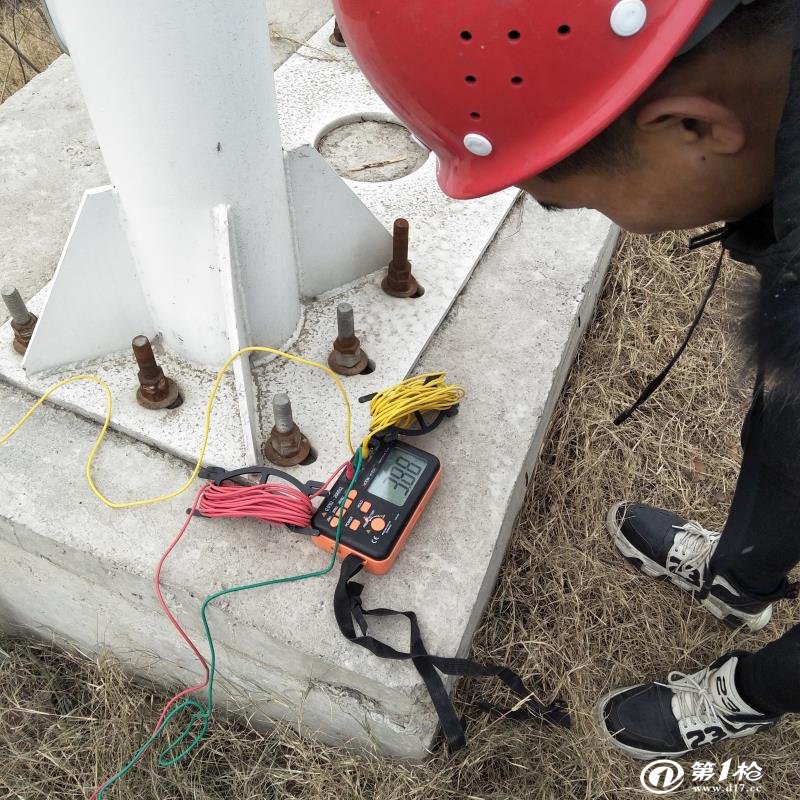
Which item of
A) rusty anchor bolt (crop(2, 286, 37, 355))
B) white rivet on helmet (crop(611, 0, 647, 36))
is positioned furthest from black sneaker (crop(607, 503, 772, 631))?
rusty anchor bolt (crop(2, 286, 37, 355))

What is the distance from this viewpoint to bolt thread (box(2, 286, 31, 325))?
1.80 meters

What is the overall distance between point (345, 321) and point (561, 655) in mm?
1008

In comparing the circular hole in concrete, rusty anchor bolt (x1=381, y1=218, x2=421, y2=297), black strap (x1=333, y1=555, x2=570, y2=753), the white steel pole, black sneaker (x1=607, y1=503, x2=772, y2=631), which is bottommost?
black sneaker (x1=607, y1=503, x2=772, y2=631)

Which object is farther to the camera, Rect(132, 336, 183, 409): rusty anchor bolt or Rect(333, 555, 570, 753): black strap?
Rect(132, 336, 183, 409): rusty anchor bolt

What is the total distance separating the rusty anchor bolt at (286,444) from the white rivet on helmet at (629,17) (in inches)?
38.8

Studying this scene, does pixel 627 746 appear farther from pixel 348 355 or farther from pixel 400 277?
pixel 400 277

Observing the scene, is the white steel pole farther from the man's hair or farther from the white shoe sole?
the white shoe sole

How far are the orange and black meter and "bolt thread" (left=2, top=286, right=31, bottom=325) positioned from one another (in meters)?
0.87

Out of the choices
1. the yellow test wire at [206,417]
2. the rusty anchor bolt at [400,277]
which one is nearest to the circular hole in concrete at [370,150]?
the rusty anchor bolt at [400,277]

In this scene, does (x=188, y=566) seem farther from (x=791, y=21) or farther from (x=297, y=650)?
(x=791, y=21)

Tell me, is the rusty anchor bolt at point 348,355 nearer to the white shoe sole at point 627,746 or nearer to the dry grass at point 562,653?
the dry grass at point 562,653

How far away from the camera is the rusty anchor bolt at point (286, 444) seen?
1690 millimetres

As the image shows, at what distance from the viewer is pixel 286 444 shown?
5.66 feet

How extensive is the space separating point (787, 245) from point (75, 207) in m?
2.00
